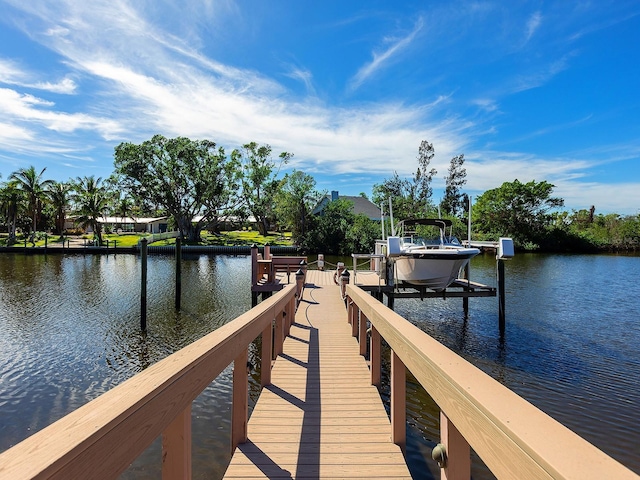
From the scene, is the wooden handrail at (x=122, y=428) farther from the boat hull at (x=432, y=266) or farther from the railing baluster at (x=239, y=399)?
the boat hull at (x=432, y=266)

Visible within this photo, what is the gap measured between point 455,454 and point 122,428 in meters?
1.50

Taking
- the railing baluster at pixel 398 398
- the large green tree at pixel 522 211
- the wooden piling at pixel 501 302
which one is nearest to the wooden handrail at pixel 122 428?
the railing baluster at pixel 398 398

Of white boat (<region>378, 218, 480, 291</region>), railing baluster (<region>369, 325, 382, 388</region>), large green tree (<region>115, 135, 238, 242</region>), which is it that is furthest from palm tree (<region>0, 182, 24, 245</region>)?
railing baluster (<region>369, 325, 382, 388</region>)

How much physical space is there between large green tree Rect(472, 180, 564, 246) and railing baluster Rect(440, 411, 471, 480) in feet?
176

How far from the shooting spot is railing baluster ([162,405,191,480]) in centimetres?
177

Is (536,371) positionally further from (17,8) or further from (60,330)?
(17,8)

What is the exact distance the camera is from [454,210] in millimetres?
63781

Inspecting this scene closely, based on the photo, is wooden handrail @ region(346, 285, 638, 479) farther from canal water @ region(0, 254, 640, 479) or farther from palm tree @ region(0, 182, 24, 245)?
palm tree @ region(0, 182, 24, 245)

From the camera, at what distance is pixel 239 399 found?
10.2ft

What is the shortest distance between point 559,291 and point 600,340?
9191mm

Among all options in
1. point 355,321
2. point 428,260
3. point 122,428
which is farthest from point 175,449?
point 428,260

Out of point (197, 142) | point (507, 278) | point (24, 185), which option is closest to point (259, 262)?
point (507, 278)

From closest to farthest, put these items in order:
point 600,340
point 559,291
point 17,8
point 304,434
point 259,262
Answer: point 304,434, point 17,8, point 600,340, point 259,262, point 559,291

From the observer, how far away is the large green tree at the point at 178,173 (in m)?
48.1
